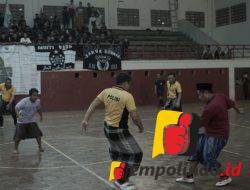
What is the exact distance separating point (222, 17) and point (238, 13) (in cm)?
191

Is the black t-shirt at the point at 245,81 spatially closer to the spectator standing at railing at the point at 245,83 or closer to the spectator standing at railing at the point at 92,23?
the spectator standing at railing at the point at 245,83

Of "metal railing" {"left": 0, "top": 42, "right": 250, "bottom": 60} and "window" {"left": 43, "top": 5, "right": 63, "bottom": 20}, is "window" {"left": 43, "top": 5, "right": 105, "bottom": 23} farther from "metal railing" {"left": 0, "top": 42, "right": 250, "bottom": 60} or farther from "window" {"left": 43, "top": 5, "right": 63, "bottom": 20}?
"metal railing" {"left": 0, "top": 42, "right": 250, "bottom": 60}

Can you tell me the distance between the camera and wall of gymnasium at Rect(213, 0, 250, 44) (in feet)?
113

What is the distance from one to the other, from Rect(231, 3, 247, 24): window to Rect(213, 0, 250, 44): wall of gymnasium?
0.98 ft

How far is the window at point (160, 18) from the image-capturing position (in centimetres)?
3675

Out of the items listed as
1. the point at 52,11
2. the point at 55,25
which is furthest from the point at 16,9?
the point at 55,25

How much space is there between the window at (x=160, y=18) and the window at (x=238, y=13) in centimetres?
476

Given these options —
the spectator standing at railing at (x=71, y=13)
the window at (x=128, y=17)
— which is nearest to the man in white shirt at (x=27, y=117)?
the spectator standing at railing at (x=71, y=13)

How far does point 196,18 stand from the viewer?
37.8 m

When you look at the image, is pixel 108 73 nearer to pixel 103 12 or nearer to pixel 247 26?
pixel 103 12

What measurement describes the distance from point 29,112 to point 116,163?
4.62 m

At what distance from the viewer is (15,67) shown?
81.8 feet

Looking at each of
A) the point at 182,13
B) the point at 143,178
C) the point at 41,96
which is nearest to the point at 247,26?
the point at 182,13

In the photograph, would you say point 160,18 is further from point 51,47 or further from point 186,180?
point 186,180
